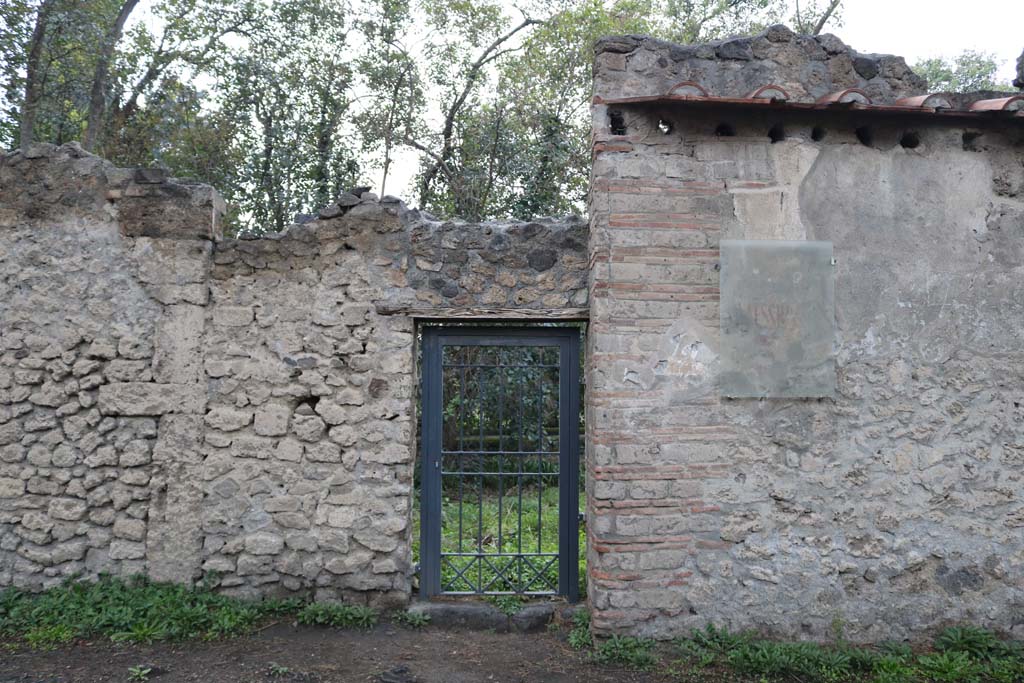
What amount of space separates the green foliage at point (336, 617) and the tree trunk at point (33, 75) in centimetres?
781

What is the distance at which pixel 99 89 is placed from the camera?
33.8 feet

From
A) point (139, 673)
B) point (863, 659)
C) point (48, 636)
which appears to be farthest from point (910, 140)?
point (48, 636)

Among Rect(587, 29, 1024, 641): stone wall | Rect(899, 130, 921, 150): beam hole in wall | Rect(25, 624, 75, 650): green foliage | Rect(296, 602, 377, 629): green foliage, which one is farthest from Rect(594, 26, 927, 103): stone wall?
Rect(25, 624, 75, 650): green foliage

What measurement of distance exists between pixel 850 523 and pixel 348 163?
8.89 meters

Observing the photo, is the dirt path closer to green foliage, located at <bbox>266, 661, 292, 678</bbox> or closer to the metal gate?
green foliage, located at <bbox>266, 661, 292, 678</bbox>

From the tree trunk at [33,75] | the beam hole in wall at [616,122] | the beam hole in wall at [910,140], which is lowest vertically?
the beam hole in wall at [910,140]

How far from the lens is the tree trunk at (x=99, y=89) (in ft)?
33.0

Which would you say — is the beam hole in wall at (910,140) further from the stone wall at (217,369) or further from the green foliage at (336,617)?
the green foliage at (336,617)

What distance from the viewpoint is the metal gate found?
16.5 ft

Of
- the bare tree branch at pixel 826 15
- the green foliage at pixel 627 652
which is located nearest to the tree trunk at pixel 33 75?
the green foliage at pixel 627 652

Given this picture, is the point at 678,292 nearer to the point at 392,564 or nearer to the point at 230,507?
the point at 392,564

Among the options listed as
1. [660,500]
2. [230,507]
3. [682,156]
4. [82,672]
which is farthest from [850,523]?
[82,672]

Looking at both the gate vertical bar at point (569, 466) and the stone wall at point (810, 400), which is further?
the gate vertical bar at point (569, 466)

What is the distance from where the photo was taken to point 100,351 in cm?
485
